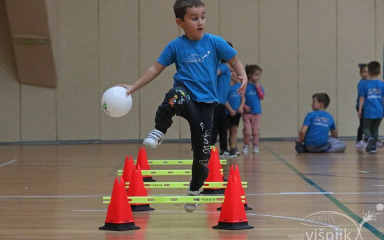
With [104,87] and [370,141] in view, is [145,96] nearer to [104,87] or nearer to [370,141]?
[104,87]

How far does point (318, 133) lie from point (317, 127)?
0.13 meters

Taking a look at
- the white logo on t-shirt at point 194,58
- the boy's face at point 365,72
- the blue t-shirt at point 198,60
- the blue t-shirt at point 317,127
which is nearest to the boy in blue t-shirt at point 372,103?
the boy's face at point 365,72

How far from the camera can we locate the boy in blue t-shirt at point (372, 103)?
12328 mm

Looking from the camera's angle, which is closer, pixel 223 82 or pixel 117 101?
pixel 117 101

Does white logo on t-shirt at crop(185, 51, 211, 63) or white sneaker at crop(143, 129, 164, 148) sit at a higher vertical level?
white logo on t-shirt at crop(185, 51, 211, 63)

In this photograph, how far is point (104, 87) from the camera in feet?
49.8

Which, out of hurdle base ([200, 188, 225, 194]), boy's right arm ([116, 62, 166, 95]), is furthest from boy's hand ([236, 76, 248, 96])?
hurdle base ([200, 188, 225, 194])

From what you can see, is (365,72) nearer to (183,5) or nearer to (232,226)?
(183,5)

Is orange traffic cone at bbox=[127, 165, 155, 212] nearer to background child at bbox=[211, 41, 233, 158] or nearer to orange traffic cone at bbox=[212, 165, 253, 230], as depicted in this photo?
orange traffic cone at bbox=[212, 165, 253, 230]

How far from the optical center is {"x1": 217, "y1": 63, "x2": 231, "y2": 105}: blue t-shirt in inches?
431

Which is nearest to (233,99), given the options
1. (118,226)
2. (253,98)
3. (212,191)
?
(253,98)

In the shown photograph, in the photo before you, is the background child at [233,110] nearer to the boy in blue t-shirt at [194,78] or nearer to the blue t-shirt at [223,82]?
the blue t-shirt at [223,82]

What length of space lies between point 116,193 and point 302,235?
133cm

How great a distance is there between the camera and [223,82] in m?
11.0
